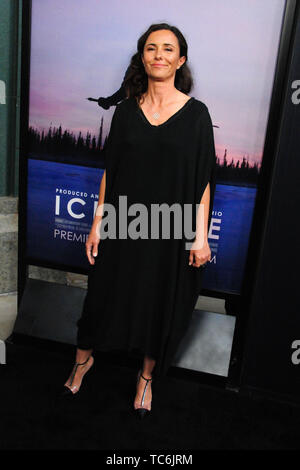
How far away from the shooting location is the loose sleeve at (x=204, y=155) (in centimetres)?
164

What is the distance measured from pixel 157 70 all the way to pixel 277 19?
0.57m

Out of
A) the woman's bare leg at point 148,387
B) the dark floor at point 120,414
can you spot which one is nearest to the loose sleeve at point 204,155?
the woman's bare leg at point 148,387

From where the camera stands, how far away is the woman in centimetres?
162

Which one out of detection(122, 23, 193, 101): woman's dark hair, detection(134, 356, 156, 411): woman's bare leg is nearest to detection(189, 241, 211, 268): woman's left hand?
detection(134, 356, 156, 411): woman's bare leg

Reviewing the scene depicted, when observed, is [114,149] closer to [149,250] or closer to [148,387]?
[149,250]

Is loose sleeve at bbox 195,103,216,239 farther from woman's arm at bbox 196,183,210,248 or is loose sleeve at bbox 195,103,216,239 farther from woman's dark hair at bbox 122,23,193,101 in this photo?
woman's dark hair at bbox 122,23,193,101

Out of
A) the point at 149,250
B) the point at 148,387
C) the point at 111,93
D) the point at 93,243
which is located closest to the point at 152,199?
the point at 149,250

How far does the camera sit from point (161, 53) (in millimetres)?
1586

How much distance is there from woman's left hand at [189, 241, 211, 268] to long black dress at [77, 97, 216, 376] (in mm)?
23

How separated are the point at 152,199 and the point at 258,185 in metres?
0.55

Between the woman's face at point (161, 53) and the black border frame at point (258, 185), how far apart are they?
0.47 m

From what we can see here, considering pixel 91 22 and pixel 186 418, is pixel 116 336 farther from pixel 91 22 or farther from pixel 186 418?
pixel 91 22
